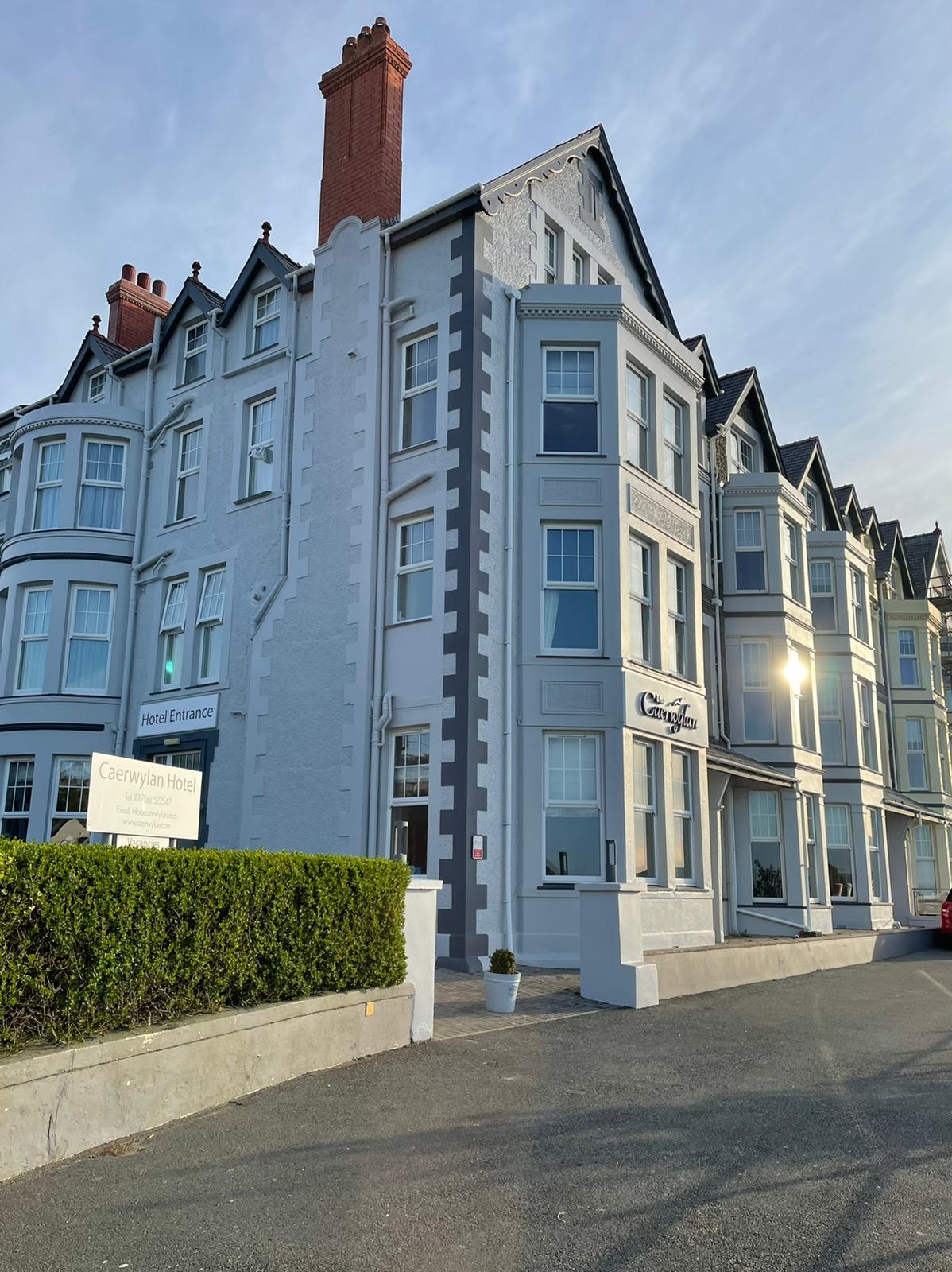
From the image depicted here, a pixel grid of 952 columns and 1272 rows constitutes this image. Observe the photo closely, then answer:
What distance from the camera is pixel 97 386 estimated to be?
24203 mm

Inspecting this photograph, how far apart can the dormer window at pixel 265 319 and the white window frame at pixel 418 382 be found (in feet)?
11.5

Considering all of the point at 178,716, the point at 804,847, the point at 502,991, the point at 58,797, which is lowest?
the point at 502,991

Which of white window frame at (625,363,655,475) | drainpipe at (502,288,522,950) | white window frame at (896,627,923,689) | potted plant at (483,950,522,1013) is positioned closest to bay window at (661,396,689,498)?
white window frame at (625,363,655,475)

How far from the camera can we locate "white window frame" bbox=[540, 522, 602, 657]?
53.9ft

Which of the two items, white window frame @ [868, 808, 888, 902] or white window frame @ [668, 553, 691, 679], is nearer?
white window frame @ [668, 553, 691, 679]

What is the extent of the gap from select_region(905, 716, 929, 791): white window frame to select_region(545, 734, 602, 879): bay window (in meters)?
24.0

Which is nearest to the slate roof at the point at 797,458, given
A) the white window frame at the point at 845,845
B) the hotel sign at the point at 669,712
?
the white window frame at the point at 845,845

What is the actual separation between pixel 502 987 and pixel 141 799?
4.33 m

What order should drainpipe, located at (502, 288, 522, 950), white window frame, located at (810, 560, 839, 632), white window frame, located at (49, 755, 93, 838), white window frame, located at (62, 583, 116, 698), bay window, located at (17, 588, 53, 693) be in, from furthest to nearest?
white window frame, located at (810, 560, 839, 632) < bay window, located at (17, 588, 53, 693) < white window frame, located at (62, 583, 116, 698) < white window frame, located at (49, 755, 93, 838) < drainpipe, located at (502, 288, 522, 950)

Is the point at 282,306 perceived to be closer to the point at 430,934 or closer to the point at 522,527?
the point at 522,527

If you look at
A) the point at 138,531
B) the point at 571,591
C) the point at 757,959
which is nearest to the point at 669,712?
the point at 571,591

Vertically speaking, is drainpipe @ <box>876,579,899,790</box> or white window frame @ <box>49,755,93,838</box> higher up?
drainpipe @ <box>876,579,899,790</box>

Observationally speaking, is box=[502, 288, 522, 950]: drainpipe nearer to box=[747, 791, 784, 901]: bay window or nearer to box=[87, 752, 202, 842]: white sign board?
box=[87, 752, 202, 842]: white sign board

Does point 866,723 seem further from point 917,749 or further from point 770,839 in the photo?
point 917,749
